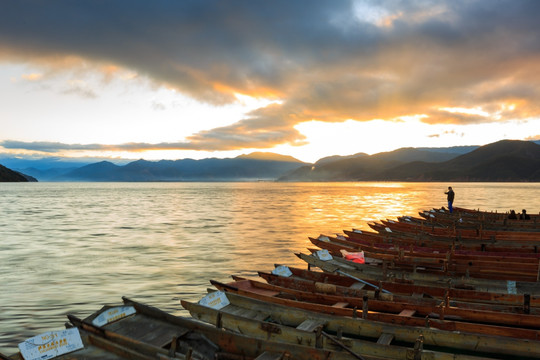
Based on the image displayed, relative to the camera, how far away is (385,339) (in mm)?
7977

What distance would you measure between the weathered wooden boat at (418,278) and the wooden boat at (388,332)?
4.10m

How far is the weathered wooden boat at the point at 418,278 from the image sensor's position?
11.6 meters

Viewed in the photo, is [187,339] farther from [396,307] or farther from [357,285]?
[357,285]

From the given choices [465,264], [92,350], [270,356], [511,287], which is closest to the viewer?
[270,356]

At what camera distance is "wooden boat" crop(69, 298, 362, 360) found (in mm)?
6582

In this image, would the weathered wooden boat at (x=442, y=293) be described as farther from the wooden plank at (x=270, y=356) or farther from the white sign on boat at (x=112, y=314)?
the white sign on boat at (x=112, y=314)

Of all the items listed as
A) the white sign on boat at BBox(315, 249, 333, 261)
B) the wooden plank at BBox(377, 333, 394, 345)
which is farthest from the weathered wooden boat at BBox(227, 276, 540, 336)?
the white sign on boat at BBox(315, 249, 333, 261)

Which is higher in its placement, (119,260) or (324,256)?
(324,256)

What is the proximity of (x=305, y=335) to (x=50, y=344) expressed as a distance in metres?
4.87

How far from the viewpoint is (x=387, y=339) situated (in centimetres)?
797

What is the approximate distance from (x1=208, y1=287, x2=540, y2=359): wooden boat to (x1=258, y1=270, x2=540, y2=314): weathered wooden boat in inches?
40.6

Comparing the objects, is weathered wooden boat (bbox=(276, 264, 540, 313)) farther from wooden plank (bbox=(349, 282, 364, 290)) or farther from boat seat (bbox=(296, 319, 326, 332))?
boat seat (bbox=(296, 319, 326, 332))

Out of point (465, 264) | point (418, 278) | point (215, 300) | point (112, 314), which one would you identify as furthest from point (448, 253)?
point (112, 314)

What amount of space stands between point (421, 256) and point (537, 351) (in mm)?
9366
